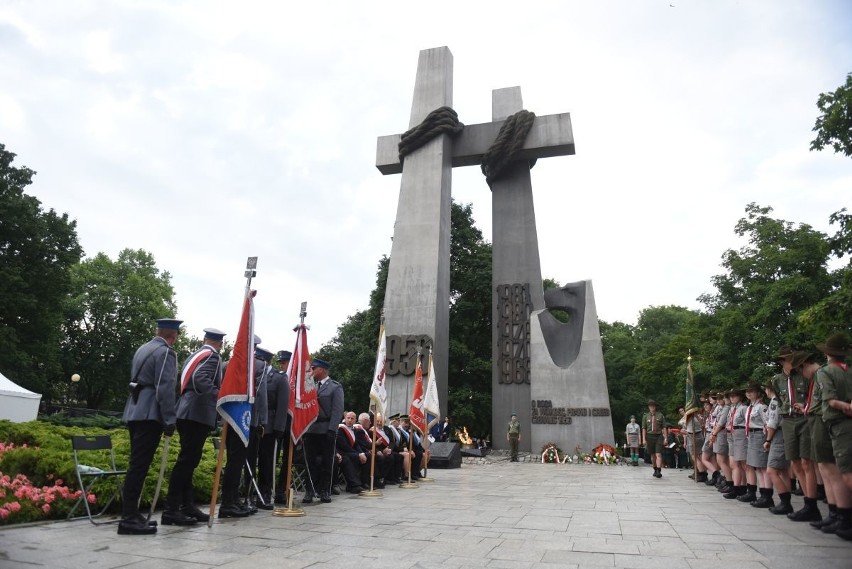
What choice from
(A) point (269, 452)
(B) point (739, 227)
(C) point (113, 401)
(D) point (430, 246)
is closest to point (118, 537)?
(A) point (269, 452)

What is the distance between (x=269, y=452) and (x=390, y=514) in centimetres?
209

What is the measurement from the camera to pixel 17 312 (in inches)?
1065

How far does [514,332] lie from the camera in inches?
866

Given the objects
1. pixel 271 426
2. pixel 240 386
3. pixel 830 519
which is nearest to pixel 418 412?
pixel 271 426

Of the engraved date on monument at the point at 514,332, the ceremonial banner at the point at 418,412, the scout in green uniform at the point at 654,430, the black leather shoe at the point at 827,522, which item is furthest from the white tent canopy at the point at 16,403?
the black leather shoe at the point at 827,522

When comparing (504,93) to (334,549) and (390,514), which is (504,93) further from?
(334,549)

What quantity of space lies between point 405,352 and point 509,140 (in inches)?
375

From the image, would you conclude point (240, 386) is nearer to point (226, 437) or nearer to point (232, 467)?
point (226, 437)

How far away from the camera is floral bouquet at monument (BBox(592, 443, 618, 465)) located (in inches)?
736

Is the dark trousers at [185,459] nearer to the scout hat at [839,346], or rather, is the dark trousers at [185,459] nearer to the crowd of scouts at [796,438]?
the crowd of scouts at [796,438]

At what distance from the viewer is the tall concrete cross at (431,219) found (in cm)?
2095

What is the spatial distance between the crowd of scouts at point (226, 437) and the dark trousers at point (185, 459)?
0.03 ft

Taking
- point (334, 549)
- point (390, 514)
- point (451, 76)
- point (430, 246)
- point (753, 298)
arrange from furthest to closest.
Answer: point (753, 298)
point (451, 76)
point (430, 246)
point (390, 514)
point (334, 549)

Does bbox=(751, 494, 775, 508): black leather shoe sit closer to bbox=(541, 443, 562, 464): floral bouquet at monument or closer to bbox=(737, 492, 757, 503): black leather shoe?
bbox=(737, 492, 757, 503): black leather shoe
